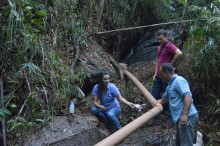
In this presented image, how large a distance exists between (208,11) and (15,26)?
13.0 feet

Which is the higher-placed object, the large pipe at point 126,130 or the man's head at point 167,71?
the man's head at point 167,71

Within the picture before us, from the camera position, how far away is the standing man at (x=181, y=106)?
4375 mm

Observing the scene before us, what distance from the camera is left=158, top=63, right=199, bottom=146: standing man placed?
14.4 feet

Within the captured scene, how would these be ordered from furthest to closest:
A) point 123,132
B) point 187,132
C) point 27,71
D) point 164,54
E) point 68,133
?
point 164,54 → point 68,133 → point 27,71 → point 187,132 → point 123,132

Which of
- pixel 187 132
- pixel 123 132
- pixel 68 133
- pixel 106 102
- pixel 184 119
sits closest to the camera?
pixel 123 132

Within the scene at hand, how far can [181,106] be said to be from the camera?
4527mm

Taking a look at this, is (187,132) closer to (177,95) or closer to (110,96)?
(177,95)

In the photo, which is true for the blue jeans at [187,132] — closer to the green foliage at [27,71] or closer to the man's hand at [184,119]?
the man's hand at [184,119]

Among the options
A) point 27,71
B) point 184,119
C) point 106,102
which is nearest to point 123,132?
point 184,119

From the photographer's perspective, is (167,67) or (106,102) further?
(106,102)

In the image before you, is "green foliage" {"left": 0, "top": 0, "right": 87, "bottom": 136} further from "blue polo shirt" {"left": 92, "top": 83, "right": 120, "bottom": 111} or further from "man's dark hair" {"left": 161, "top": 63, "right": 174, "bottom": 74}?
"man's dark hair" {"left": 161, "top": 63, "right": 174, "bottom": 74}

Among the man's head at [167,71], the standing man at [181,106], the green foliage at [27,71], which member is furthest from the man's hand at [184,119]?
the green foliage at [27,71]

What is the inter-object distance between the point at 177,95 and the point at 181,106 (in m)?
0.15

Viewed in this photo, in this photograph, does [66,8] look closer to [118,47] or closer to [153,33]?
[118,47]
